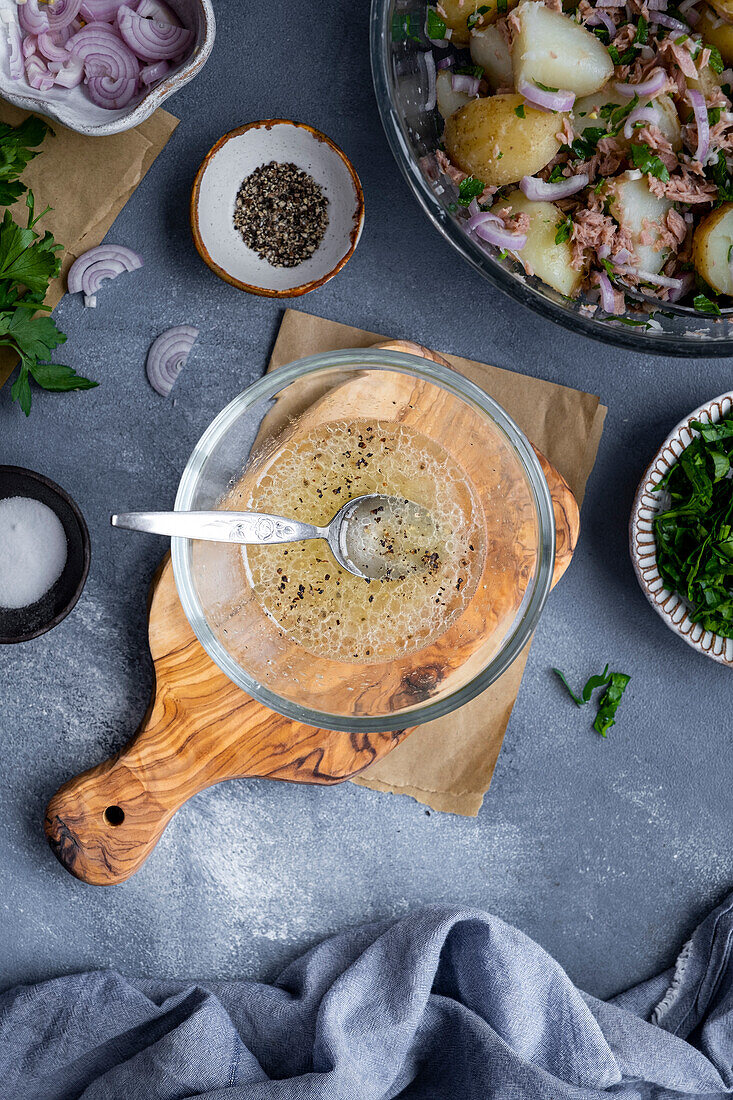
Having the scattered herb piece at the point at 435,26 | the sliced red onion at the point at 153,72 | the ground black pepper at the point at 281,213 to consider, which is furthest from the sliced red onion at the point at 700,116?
the sliced red onion at the point at 153,72

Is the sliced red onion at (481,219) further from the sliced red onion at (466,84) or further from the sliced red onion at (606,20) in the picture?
the sliced red onion at (606,20)

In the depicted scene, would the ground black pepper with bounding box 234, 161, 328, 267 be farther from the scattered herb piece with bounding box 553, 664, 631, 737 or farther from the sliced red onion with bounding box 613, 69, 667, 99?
the scattered herb piece with bounding box 553, 664, 631, 737

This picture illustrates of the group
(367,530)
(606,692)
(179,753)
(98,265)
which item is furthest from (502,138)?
(179,753)

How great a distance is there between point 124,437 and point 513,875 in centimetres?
108

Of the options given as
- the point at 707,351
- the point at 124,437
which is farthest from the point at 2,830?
the point at 707,351

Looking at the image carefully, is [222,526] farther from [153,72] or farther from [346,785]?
[153,72]

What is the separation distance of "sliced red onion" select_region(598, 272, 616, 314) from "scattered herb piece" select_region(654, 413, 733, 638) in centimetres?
28

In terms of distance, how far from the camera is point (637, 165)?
4.04ft

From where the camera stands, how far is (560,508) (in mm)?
1436

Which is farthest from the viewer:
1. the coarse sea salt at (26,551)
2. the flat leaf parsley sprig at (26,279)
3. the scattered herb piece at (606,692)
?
the scattered herb piece at (606,692)

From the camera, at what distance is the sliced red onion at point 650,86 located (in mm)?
1199

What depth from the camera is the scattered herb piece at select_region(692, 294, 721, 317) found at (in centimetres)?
126

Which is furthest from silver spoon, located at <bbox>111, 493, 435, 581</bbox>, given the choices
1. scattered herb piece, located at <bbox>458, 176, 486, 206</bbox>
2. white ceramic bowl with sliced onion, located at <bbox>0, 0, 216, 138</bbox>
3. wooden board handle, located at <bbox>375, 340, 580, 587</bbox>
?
white ceramic bowl with sliced onion, located at <bbox>0, 0, 216, 138</bbox>

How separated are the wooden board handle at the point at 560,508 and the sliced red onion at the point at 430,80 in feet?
1.18
